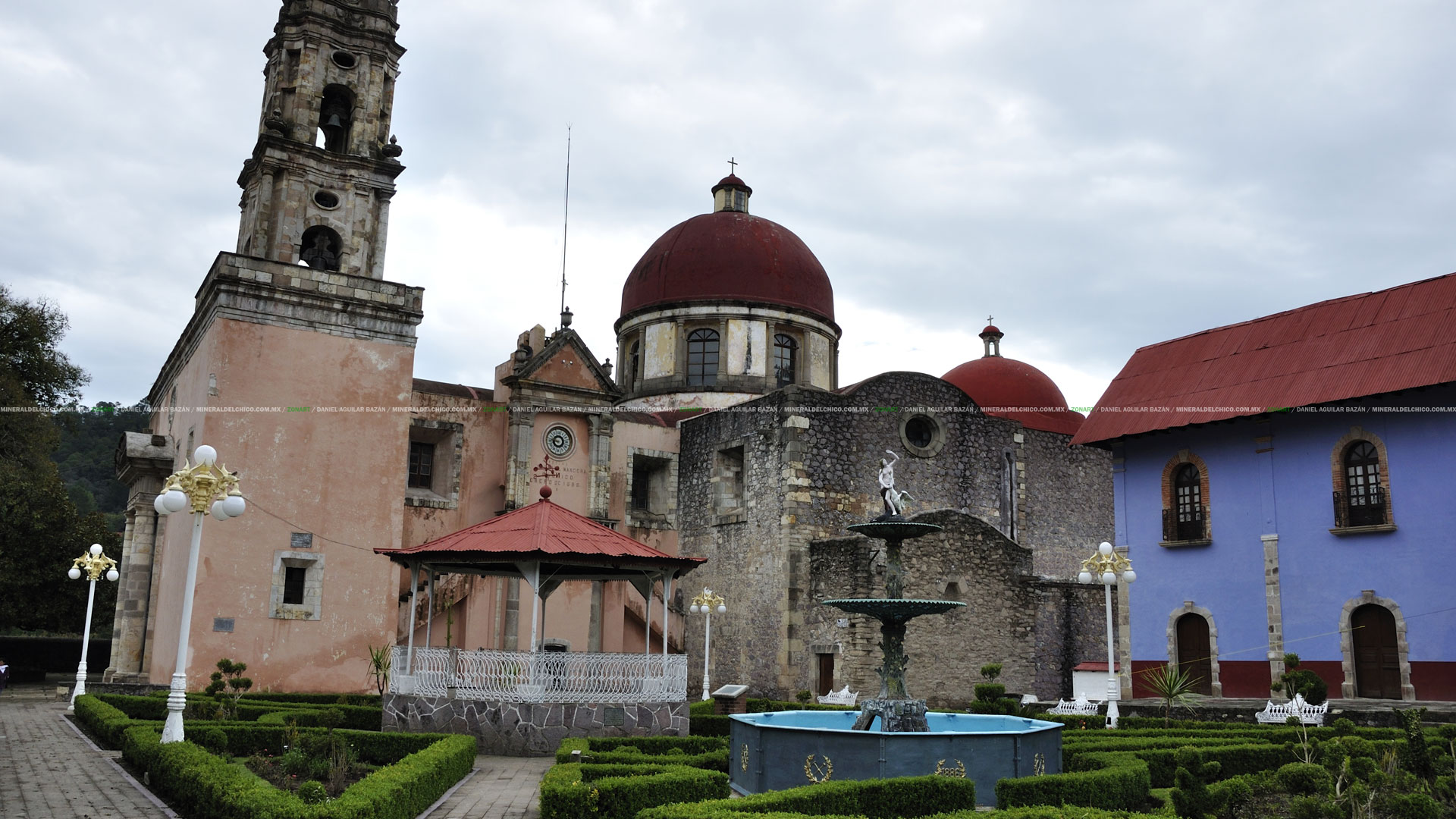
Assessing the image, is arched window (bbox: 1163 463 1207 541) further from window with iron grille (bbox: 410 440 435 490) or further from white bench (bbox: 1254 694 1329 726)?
window with iron grille (bbox: 410 440 435 490)

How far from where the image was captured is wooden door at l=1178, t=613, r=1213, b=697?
2045cm

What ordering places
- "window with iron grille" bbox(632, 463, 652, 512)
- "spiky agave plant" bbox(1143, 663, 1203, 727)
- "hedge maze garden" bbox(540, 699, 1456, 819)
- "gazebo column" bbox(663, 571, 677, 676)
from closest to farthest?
"hedge maze garden" bbox(540, 699, 1456, 819), "gazebo column" bbox(663, 571, 677, 676), "spiky agave plant" bbox(1143, 663, 1203, 727), "window with iron grille" bbox(632, 463, 652, 512)

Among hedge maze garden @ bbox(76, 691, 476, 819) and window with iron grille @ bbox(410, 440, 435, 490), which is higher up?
window with iron grille @ bbox(410, 440, 435, 490)

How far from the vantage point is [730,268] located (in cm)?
3181

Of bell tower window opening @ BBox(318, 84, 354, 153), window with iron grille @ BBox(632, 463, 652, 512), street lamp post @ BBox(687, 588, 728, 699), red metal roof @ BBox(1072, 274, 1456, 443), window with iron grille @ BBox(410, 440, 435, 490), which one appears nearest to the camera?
red metal roof @ BBox(1072, 274, 1456, 443)

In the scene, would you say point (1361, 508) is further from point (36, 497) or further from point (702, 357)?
point (36, 497)

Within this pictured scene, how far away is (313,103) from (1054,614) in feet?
67.3

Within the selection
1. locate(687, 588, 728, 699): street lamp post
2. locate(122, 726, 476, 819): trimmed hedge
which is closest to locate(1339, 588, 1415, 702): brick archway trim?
locate(687, 588, 728, 699): street lamp post

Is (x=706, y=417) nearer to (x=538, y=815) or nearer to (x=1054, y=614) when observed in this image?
(x=1054, y=614)

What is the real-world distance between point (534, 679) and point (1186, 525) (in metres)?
13.1

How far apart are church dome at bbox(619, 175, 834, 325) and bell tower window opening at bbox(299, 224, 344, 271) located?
9.76m

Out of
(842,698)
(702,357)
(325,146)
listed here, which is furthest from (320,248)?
(842,698)

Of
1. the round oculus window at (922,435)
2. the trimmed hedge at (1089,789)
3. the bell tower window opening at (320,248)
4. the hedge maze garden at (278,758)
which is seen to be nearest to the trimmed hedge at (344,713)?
Result: the hedge maze garden at (278,758)

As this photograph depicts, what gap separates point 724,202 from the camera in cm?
3497
